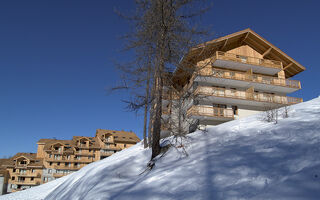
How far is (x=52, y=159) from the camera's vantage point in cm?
5038

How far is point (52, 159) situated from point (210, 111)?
43.6 meters

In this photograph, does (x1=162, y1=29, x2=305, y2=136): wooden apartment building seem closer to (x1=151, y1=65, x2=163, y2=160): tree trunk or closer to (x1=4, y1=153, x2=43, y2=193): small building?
(x1=151, y1=65, x2=163, y2=160): tree trunk

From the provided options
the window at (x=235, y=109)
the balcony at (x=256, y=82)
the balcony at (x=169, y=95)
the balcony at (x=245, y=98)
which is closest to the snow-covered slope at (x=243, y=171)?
the balcony at (x=169, y=95)

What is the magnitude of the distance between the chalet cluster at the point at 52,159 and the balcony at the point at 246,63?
135ft

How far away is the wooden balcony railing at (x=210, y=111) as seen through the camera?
66.7 feet

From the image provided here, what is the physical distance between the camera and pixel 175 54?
28.9 ft

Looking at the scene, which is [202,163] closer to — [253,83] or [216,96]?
[216,96]

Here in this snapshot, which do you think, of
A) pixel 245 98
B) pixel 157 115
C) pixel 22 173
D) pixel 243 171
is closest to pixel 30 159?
pixel 22 173

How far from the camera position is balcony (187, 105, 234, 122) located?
20.3 meters

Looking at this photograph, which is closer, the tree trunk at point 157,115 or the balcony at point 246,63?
the tree trunk at point 157,115

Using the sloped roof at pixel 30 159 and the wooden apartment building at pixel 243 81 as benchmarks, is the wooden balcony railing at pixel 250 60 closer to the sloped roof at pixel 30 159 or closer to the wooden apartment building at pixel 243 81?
the wooden apartment building at pixel 243 81

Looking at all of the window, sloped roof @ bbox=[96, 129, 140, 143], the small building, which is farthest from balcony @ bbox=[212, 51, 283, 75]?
the small building

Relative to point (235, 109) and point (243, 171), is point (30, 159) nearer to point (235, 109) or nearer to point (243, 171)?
point (235, 109)

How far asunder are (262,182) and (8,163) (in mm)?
59193
